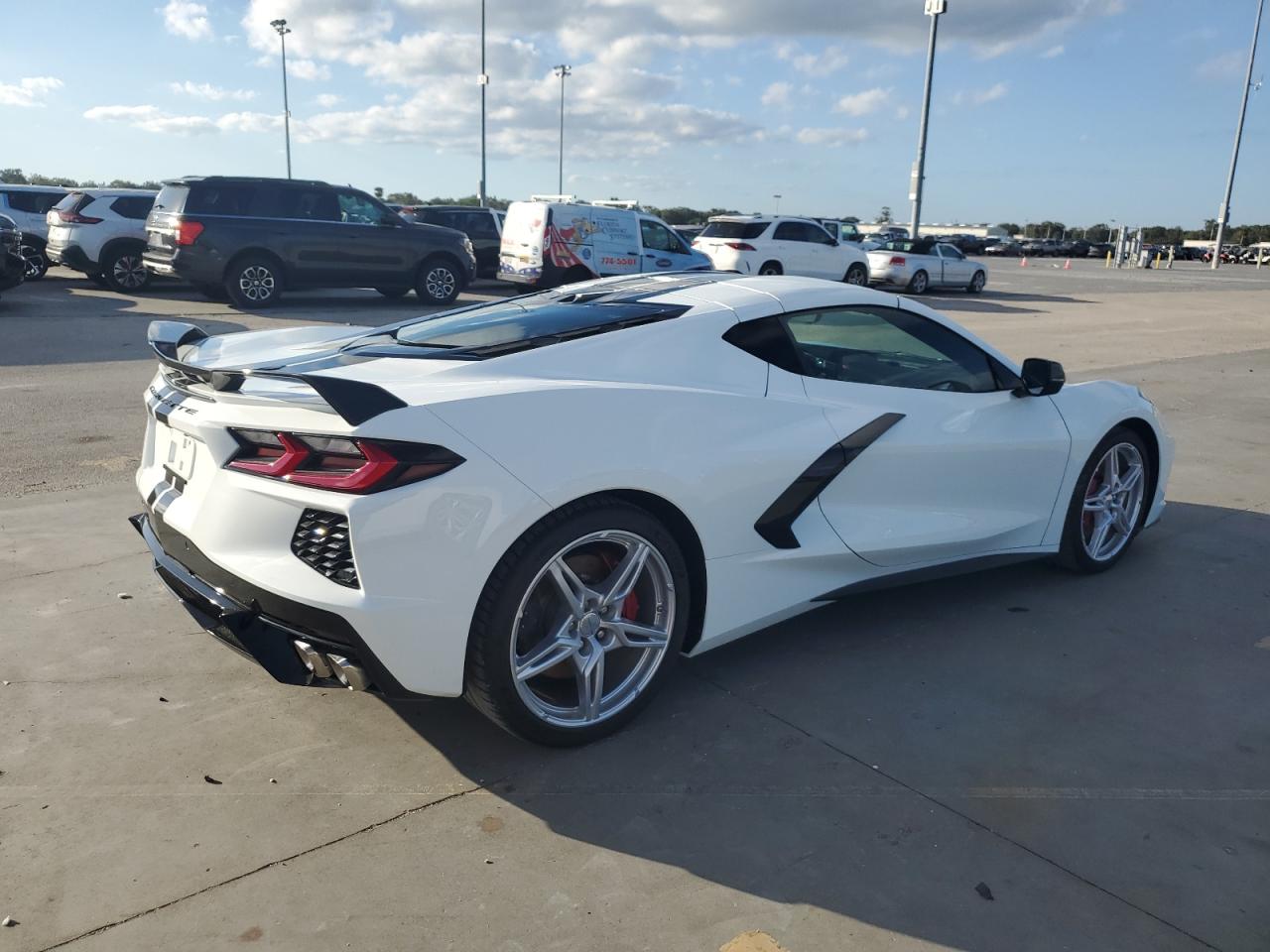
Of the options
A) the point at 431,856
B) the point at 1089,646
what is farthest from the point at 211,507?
the point at 1089,646

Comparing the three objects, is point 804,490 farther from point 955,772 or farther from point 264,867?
point 264,867

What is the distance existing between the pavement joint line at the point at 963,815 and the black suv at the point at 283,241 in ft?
44.0

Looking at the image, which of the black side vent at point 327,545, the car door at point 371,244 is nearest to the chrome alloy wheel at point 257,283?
the car door at point 371,244

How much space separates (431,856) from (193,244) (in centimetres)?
1419

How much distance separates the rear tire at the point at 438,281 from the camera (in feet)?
56.1

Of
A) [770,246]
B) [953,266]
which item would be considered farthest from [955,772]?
[953,266]

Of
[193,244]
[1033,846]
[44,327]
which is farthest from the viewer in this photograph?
[193,244]

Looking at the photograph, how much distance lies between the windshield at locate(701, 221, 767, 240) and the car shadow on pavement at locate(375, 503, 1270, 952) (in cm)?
1910

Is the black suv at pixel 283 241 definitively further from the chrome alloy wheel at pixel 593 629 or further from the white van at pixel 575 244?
the chrome alloy wheel at pixel 593 629

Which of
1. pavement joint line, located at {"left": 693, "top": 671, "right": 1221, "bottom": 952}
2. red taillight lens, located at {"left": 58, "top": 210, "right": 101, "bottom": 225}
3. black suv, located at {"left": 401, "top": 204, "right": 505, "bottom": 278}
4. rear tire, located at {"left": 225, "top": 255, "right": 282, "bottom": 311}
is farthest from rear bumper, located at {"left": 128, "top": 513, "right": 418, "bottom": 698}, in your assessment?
black suv, located at {"left": 401, "top": 204, "right": 505, "bottom": 278}

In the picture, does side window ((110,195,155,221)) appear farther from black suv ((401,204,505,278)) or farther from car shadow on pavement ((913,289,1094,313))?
car shadow on pavement ((913,289,1094,313))

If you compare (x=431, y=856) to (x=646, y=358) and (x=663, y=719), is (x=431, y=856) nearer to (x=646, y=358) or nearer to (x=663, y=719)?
(x=663, y=719)

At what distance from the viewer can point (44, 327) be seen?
12.7m

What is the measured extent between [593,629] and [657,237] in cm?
1702
